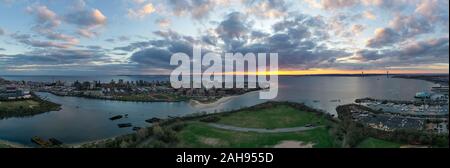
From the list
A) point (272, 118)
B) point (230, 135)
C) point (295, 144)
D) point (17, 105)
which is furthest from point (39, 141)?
point (17, 105)

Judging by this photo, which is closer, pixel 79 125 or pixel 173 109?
pixel 79 125

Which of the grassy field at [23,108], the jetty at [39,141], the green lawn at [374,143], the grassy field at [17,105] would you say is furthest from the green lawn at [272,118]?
the grassy field at [17,105]

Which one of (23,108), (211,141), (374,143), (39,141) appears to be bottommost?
(39,141)

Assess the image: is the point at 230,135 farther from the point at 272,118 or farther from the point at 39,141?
the point at 39,141

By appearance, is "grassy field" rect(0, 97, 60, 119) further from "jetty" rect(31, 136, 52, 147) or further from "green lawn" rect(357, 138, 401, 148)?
"green lawn" rect(357, 138, 401, 148)
